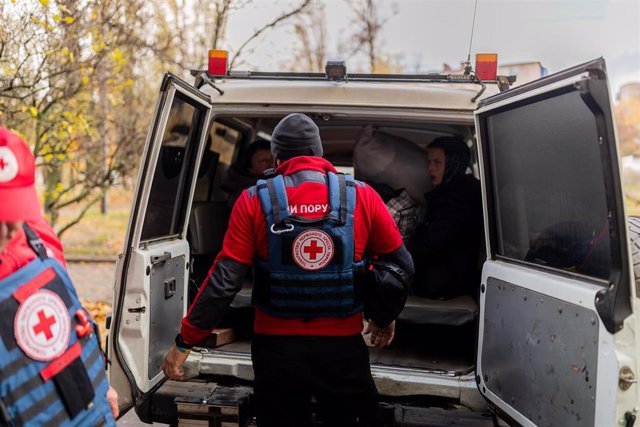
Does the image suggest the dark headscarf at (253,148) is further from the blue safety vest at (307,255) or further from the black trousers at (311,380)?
the black trousers at (311,380)

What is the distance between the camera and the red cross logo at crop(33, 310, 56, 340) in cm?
152

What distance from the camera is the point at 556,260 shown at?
249 cm

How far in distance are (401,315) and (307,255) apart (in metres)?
1.31

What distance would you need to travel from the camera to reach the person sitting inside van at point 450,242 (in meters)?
3.77

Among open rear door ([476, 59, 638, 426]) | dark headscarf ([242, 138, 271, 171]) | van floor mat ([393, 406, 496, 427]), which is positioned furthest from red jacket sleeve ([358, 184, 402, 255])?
dark headscarf ([242, 138, 271, 171])

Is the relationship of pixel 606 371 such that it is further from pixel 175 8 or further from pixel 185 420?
pixel 175 8

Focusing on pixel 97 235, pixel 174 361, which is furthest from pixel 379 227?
pixel 97 235

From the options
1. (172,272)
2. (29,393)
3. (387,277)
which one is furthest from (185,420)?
(29,393)

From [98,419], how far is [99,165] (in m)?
6.44

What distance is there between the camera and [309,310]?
248 centimetres

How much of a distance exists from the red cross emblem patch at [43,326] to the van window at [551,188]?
182cm

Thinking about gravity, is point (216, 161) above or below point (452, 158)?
above

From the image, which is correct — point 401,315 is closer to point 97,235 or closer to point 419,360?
point 419,360

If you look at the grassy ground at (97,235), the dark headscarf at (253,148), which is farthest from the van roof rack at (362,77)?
the grassy ground at (97,235)
